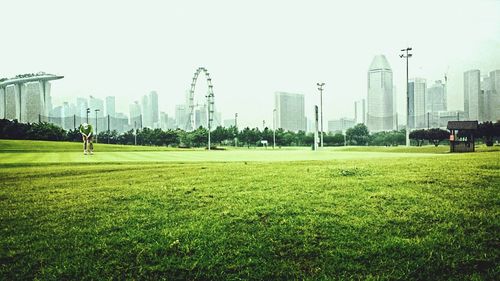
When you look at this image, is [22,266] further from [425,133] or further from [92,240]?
[425,133]

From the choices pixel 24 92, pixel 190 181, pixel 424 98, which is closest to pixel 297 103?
pixel 424 98

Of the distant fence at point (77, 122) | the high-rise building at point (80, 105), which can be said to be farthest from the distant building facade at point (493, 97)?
the high-rise building at point (80, 105)

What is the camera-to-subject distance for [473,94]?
3112cm

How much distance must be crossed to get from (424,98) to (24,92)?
101m

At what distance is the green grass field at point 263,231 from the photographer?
19.7 ft

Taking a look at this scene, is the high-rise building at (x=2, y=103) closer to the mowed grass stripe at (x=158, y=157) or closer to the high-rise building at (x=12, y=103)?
the high-rise building at (x=12, y=103)

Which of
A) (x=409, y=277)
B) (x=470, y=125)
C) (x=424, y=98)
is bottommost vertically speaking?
(x=409, y=277)

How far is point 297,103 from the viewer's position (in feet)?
602

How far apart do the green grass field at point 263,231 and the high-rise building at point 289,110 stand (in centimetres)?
15970

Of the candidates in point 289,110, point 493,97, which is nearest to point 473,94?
point 493,97

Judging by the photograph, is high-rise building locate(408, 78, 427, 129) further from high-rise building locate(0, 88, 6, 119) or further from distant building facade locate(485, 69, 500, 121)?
high-rise building locate(0, 88, 6, 119)

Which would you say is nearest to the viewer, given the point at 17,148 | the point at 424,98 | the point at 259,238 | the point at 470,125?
the point at 259,238

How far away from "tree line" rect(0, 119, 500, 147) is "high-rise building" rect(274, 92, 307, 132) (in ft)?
173

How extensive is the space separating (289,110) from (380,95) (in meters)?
51.8
